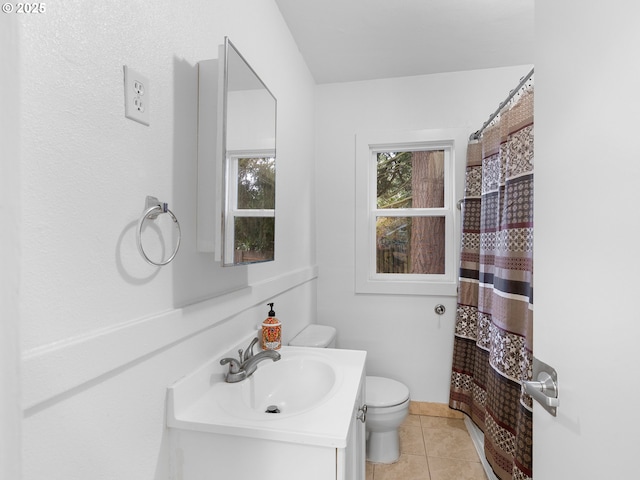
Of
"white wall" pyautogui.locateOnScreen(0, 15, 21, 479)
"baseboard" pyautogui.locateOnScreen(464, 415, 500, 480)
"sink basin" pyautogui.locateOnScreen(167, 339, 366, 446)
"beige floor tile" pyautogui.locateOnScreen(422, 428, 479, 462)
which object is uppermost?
"white wall" pyautogui.locateOnScreen(0, 15, 21, 479)

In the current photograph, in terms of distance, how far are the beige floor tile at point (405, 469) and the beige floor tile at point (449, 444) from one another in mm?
107

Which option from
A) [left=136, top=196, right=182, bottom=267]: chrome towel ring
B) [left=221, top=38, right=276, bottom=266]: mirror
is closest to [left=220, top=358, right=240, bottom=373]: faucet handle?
[left=221, top=38, right=276, bottom=266]: mirror

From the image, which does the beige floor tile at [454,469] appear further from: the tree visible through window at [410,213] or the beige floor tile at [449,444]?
the tree visible through window at [410,213]

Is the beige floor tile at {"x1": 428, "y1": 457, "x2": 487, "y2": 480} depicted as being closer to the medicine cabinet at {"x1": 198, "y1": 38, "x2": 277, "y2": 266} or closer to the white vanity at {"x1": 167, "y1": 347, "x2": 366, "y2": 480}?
the white vanity at {"x1": 167, "y1": 347, "x2": 366, "y2": 480}

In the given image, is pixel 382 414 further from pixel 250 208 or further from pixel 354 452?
pixel 250 208

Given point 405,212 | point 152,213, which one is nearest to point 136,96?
point 152,213

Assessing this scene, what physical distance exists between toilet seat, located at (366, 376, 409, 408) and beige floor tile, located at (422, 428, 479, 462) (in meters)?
0.37

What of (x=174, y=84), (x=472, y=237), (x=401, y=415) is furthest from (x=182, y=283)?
(x=472, y=237)

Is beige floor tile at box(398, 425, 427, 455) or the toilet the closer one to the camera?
the toilet

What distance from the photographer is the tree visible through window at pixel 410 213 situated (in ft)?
8.41

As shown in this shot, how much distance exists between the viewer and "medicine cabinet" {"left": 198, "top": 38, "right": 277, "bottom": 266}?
1061 mm

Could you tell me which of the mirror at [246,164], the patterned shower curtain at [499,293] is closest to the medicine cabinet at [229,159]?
the mirror at [246,164]

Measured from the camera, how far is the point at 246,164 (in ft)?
3.99

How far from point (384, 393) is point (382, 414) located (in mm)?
167
